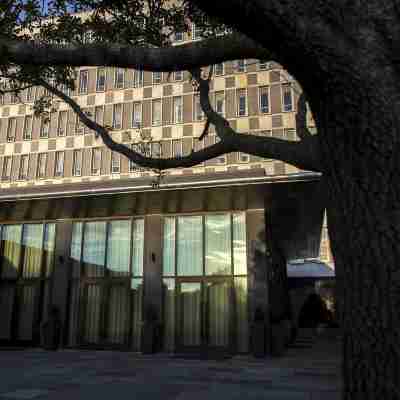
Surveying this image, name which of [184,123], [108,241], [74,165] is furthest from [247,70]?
[108,241]

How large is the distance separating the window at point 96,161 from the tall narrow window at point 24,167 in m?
6.98

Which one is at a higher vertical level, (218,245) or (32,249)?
(32,249)

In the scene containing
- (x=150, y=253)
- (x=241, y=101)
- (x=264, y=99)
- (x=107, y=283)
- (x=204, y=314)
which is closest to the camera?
(x=204, y=314)

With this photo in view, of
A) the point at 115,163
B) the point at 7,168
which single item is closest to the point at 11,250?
the point at 115,163

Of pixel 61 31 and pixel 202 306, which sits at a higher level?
pixel 61 31

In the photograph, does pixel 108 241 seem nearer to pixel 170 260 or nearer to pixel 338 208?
A: pixel 170 260

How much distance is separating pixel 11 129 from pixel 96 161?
10015mm

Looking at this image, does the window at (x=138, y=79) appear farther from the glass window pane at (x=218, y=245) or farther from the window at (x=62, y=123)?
the glass window pane at (x=218, y=245)

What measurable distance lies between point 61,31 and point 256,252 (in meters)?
9.70

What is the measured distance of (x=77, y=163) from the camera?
133 feet

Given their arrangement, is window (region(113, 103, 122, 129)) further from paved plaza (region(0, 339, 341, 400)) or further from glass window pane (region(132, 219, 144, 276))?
paved plaza (region(0, 339, 341, 400))

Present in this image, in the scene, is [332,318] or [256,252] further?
[332,318]

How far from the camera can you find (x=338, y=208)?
2.60 meters

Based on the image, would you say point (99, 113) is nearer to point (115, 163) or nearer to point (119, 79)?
point (119, 79)
